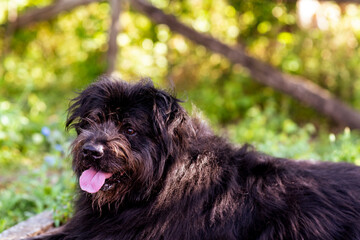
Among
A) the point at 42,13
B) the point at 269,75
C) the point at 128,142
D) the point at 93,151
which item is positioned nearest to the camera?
the point at 93,151

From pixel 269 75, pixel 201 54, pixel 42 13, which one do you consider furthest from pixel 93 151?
pixel 42 13

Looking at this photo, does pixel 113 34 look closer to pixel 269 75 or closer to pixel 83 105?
pixel 269 75

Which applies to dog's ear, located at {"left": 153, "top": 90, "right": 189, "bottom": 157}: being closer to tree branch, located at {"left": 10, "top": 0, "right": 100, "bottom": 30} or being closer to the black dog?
the black dog

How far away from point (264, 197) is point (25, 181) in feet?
10.5

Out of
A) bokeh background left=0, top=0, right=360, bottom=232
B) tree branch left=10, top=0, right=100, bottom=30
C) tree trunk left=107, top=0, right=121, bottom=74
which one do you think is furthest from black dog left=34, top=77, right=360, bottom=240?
tree branch left=10, top=0, right=100, bottom=30

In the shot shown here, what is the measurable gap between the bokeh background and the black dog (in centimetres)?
407

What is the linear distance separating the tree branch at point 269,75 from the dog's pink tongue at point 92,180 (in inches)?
240

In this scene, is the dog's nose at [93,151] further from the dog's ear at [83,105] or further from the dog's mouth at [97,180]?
the dog's ear at [83,105]

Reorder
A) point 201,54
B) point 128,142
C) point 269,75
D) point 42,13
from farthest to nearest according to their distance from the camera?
point 201,54, point 42,13, point 269,75, point 128,142

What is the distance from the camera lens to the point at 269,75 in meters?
8.42

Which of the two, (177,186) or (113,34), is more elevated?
(113,34)

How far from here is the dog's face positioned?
283cm

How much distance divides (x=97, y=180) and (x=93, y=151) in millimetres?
207

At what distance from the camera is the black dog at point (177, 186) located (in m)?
2.81
